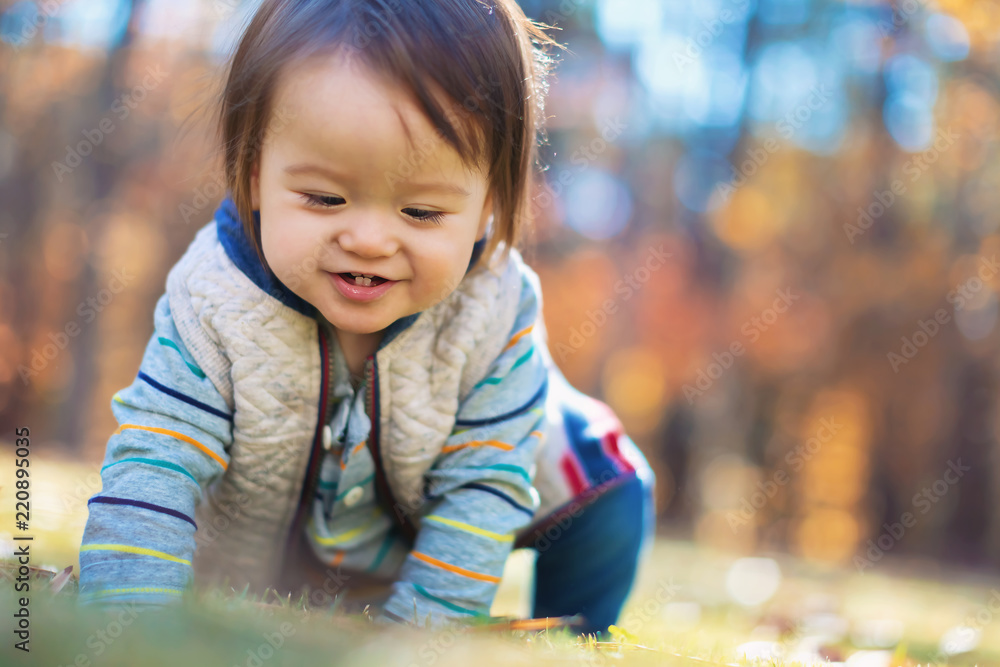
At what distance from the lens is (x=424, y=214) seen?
66.5 inches

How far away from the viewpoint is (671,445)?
57.6 feet

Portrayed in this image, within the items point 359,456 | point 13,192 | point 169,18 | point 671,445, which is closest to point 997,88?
point 671,445

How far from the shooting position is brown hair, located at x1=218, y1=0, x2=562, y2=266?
1.61 meters

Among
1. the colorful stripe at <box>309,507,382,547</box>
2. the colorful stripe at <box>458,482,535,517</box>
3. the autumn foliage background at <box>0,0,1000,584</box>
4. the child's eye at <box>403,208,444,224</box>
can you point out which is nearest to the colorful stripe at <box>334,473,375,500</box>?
the colorful stripe at <box>309,507,382,547</box>

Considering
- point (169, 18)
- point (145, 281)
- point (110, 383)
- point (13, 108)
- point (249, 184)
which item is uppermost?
point (169, 18)

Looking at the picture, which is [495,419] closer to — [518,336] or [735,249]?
[518,336]

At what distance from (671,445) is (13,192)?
14.1m

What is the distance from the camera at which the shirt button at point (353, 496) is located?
1937 mm

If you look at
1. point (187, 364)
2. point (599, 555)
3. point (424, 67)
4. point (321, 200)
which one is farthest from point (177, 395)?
point (599, 555)

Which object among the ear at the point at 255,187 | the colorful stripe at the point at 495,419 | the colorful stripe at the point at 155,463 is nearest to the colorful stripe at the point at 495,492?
the colorful stripe at the point at 495,419

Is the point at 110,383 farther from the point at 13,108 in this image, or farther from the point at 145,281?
the point at 13,108

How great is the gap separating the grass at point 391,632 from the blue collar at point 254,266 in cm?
66

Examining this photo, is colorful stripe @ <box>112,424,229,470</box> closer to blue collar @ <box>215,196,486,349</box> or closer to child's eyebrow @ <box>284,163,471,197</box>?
blue collar @ <box>215,196,486,349</box>

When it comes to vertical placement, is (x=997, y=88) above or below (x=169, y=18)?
A: above
